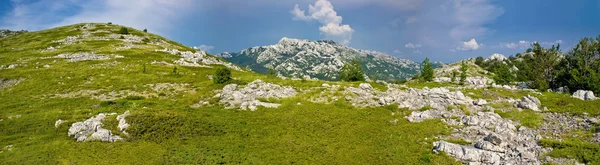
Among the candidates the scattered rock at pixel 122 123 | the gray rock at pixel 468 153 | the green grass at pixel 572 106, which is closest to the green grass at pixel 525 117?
the green grass at pixel 572 106

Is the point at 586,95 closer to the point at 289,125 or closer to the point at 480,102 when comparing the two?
the point at 480,102

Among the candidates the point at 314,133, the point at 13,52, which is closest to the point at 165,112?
the point at 314,133

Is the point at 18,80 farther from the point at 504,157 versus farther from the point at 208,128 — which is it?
the point at 504,157

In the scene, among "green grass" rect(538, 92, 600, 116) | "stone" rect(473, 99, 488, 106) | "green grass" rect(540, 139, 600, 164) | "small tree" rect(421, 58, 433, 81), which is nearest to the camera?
"green grass" rect(540, 139, 600, 164)

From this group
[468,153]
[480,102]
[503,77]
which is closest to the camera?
[468,153]

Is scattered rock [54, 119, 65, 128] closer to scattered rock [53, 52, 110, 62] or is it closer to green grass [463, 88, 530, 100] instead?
green grass [463, 88, 530, 100]

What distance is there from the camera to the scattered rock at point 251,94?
126ft

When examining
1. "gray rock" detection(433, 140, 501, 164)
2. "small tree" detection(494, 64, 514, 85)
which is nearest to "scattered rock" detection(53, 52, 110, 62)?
"gray rock" detection(433, 140, 501, 164)

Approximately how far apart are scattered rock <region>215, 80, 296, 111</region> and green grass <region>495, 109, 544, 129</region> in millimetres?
26314

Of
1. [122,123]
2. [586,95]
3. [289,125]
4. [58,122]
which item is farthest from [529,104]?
[58,122]

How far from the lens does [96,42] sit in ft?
328

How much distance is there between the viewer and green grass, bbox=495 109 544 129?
28417mm

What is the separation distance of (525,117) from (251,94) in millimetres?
33144

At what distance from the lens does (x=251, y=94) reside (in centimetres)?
4278
